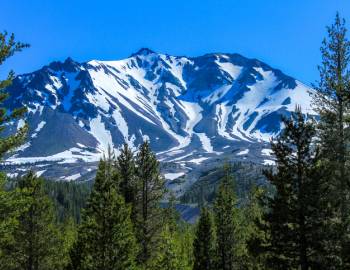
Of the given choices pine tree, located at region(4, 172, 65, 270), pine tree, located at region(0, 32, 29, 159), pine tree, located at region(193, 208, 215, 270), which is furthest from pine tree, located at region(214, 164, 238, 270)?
pine tree, located at region(0, 32, 29, 159)

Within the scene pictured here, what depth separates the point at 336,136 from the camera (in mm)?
23438

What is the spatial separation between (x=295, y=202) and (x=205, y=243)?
2723 centimetres

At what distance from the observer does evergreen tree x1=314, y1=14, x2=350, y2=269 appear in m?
21.1

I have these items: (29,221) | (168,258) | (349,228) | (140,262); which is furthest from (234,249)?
(349,228)

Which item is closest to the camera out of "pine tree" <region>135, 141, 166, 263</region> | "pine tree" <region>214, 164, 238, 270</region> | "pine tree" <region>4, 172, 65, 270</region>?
"pine tree" <region>4, 172, 65, 270</region>

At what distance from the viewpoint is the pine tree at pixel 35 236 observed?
35.7m

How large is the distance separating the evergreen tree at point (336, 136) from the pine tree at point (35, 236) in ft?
70.1

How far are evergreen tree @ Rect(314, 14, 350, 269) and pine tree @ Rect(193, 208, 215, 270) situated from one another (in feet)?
78.7

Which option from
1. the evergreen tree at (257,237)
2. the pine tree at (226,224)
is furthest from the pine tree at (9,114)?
A: the pine tree at (226,224)

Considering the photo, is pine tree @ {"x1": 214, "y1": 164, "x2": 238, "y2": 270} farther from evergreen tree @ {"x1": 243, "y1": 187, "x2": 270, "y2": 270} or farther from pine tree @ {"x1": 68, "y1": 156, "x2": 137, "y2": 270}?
pine tree @ {"x1": 68, "y1": 156, "x2": 137, "y2": 270}

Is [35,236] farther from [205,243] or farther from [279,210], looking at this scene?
[279,210]

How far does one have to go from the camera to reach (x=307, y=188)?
2128 centimetres

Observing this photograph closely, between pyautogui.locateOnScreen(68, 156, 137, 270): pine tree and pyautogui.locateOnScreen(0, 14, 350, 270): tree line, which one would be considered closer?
pyautogui.locateOnScreen(0, 14, 350, 270): tree line

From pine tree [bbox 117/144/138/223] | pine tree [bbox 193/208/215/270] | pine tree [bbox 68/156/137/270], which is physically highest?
pine tree [bbox 117/144/138/223]
